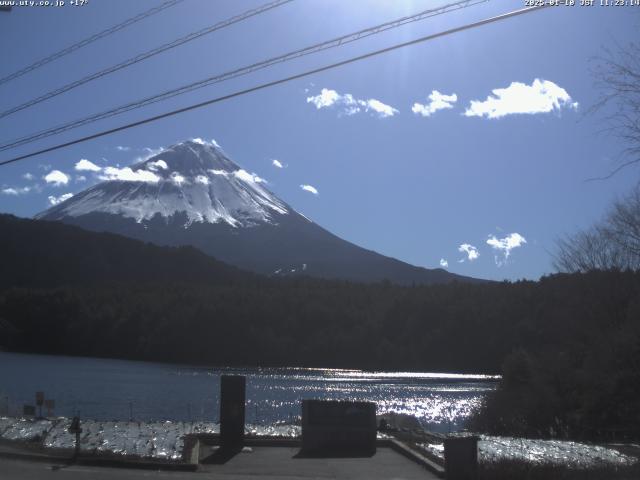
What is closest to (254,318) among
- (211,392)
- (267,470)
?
(211,392)

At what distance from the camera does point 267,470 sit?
56.4ft

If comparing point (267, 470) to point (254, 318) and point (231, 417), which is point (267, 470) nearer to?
point (231, 417)

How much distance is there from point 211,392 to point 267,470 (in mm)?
46961

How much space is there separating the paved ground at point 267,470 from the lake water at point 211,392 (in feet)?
40.1

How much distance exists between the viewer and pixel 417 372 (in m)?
106

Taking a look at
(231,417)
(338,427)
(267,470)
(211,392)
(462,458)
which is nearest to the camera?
(462,458)

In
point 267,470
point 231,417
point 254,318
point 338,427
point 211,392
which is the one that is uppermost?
point 254,318

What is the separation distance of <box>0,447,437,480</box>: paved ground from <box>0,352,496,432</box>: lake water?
12236mm

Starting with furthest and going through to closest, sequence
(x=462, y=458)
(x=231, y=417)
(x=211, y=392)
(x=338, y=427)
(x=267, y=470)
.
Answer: (x=211, y=392) < (x=338, y=427) < (x=231, y=417) < (x=267, y=470) < (x=462, y=458)

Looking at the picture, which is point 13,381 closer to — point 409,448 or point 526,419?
point 526,419

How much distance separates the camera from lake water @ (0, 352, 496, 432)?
45.5 meters

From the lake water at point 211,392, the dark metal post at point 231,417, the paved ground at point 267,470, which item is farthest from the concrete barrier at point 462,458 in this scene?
the lake water at point 211,392

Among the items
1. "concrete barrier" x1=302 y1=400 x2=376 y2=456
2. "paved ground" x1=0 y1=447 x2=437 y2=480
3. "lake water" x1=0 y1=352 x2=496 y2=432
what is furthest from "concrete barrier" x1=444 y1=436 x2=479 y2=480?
"lake water" x1=0 y1=352 x2=496 y2=432

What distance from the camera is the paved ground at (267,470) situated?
50.7 feet
